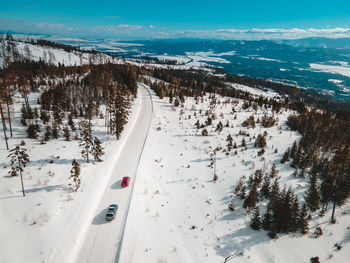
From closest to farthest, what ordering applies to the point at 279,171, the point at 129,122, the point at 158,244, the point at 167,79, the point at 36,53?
the point at 158,244
the point at 279,171
the point at 129,122
the point at 167,79
the point at 36,53

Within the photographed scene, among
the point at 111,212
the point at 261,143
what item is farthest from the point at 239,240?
the point at 261,143

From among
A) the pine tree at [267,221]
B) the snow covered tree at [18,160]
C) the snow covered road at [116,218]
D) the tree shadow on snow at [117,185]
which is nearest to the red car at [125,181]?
the snow covered road at [116,218]

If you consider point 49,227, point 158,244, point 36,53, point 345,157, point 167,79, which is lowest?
point 158,244

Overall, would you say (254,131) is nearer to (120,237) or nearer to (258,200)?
(258,200)

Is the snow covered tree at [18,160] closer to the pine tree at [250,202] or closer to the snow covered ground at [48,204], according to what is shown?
the snow covered ground at [48,204]

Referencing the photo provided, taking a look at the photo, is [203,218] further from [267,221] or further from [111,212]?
[111,212]

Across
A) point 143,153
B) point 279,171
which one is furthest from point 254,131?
point 143,153
